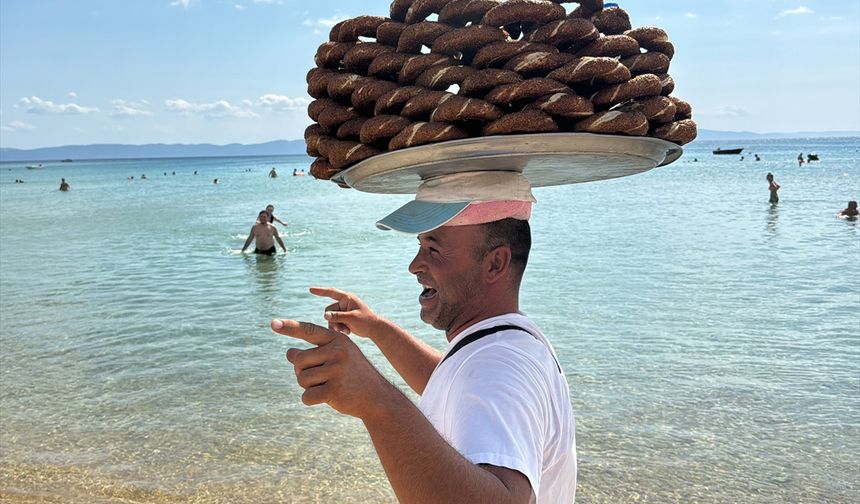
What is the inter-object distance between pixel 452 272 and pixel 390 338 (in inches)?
28.5

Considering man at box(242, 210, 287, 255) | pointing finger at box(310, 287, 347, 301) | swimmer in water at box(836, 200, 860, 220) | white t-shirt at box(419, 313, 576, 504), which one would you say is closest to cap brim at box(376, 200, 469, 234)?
white t-shirt at box(419, 313, 576, 504)

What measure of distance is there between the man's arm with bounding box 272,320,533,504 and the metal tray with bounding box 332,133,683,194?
0.53 meters

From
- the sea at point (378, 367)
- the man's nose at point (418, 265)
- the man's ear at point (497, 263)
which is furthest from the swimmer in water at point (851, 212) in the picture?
the man's nose at point (418, 265)

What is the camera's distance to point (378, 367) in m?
9.06

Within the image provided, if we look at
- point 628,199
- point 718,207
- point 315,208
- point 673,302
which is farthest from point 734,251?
point 315,208

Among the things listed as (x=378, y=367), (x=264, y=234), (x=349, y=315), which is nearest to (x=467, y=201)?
(x=349, y=315)

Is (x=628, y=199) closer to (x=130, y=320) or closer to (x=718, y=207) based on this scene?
(x=718, y=207)

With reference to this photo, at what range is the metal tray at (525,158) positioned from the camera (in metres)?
1.62

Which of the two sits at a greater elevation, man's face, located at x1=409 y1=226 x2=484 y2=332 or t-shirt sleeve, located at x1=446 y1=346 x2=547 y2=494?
man's face, located at x1=409 y1=226 x2=484 y2=332

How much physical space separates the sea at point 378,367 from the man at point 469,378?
166 inches

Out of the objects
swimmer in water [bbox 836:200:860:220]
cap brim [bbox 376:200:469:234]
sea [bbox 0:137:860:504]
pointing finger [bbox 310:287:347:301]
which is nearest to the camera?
cap brim [bbox 376:200:469:234]

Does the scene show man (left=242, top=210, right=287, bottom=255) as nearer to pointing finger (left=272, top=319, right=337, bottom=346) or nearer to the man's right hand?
the man's right hand

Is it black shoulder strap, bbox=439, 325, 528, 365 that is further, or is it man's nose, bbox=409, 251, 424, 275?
man's nose, bbox=409, 251, 424, 275

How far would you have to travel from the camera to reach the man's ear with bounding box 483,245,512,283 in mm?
1892
